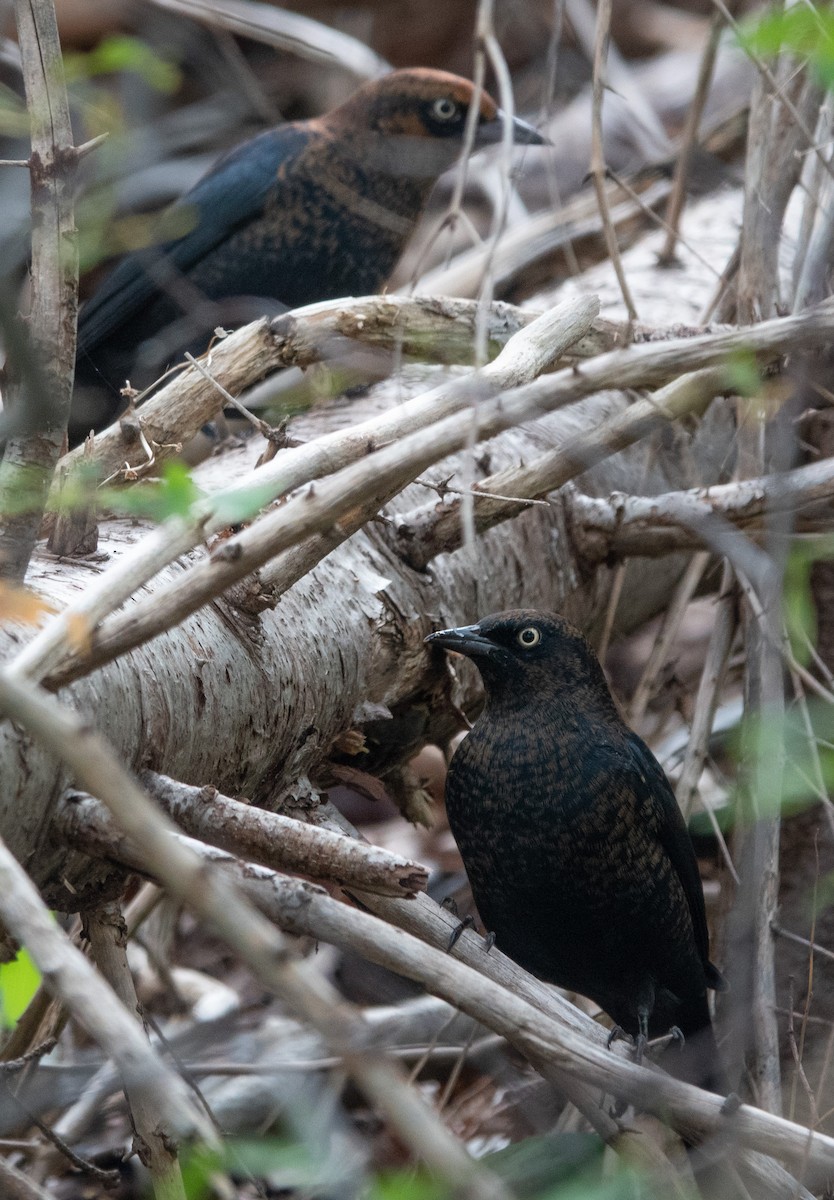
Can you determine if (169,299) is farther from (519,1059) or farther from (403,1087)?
(403,1087)

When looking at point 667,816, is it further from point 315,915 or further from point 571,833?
point 315,915

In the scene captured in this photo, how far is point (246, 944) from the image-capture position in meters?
1.13

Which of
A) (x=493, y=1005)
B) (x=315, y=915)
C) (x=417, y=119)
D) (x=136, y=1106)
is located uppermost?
(x=417, y=119)

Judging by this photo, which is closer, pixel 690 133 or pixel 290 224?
pixel 290 224

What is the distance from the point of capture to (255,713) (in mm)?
2338

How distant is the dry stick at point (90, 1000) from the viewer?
3.69 feet

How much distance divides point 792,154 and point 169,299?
2054mm

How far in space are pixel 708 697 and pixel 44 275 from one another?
222 cm

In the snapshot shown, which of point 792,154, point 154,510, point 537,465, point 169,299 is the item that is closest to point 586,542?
point 537,465

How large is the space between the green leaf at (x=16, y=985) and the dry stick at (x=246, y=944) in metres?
1.53

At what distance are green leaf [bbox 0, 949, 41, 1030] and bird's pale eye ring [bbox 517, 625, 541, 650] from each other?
131cm

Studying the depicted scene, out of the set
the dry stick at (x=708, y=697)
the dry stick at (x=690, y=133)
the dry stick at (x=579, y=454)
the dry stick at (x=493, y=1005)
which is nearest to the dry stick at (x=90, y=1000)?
the dry stick at (x=493, y=1005)

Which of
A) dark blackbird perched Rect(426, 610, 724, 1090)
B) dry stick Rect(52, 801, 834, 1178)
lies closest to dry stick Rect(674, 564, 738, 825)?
dark blackbird perched Rect(426, 610, 724, 1090)

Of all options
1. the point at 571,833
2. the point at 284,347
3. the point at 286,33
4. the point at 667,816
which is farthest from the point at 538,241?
the point at 571,833
